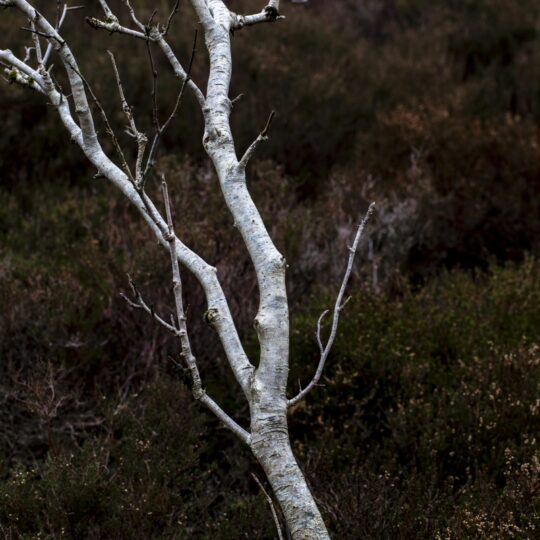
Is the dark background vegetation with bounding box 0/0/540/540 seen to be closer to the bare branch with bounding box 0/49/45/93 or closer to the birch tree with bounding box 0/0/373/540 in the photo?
the birch tree with bounding box 0/0/373/540

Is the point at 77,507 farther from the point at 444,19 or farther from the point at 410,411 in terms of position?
the point at 444,19

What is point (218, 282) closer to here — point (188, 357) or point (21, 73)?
point (188, 357)

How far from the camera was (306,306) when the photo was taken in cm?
430

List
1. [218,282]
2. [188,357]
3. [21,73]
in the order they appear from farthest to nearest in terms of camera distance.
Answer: [21,73], [218,282], [188,357]

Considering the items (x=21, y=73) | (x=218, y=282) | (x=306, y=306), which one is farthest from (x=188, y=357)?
(x=306, y=306)

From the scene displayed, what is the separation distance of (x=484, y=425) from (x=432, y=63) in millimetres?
4999

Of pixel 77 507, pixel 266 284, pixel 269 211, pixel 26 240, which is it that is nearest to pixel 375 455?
pixel 77 507

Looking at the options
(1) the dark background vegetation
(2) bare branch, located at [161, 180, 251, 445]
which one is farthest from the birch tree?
(1) the dark background vegetation

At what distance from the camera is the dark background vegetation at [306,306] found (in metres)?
2.83

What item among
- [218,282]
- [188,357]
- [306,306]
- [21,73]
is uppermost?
[21,73]

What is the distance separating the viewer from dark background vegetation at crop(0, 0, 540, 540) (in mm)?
2830

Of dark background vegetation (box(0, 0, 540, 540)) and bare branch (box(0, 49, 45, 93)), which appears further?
dark background vegetation (box(0, 0, 540, 540))

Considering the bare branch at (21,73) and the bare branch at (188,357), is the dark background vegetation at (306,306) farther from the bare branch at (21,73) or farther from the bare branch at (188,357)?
the bare branch at (21,73)

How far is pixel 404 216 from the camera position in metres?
5.13
